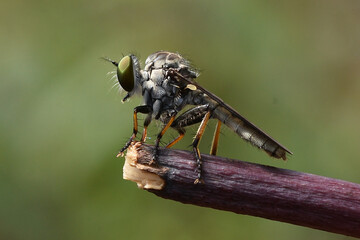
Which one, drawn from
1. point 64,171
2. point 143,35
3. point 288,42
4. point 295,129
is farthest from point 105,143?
point 288,42

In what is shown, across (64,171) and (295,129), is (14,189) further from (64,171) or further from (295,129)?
(295,129)

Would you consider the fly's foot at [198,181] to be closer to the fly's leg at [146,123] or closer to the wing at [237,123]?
the wing at [237,123]

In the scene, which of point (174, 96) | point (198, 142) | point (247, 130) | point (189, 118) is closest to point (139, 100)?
point (174, 96)

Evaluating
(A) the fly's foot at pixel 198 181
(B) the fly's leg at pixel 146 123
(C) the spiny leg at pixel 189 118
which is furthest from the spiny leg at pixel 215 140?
(A) the fly's foot at pixel 198 181

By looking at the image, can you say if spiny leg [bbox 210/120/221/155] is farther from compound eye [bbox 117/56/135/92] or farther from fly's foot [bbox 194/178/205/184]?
fly's foot [bbox 194/178/205/184]

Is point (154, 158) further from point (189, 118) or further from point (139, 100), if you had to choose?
point (139, 100)
